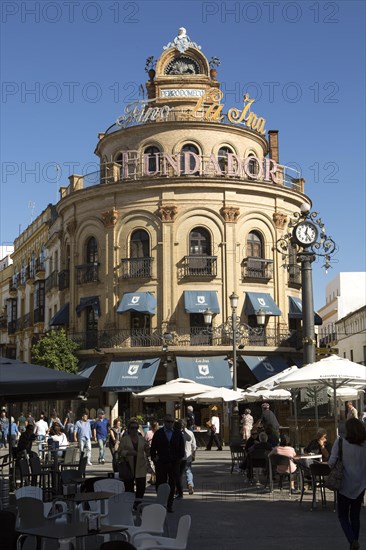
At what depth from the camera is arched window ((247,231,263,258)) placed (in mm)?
43812

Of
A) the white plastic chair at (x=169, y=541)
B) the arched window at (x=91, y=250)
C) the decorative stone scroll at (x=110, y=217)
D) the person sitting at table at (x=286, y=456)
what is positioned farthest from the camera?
the arched window at (x=91, y=250)

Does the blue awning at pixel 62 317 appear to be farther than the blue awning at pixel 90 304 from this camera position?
Yes

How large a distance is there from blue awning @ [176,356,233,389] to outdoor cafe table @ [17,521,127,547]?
3101 centimetres

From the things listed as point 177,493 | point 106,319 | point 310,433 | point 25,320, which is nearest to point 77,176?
point 106,319

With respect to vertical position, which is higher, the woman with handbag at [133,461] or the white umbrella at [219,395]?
the white umbrella at [219,395]

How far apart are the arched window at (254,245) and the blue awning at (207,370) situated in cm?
606

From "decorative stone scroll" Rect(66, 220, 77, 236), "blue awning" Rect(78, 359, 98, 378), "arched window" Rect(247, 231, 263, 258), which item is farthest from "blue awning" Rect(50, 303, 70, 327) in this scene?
"arched window" Rect(247, 231, 263, 258)

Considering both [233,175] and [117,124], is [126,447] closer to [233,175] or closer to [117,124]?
[233,175]

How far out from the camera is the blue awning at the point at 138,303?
41562 millimetres

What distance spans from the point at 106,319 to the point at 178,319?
4.04 metres

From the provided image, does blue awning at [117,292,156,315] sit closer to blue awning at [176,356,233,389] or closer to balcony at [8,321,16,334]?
blue awning at [176,356,233,389]

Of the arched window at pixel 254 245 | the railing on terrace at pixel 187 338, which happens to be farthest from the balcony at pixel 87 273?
the arched window at pixel 254 245

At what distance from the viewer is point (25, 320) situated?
199 feet

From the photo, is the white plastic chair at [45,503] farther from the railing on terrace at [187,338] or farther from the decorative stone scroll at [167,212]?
the decorative stone scroll at [167,212]
